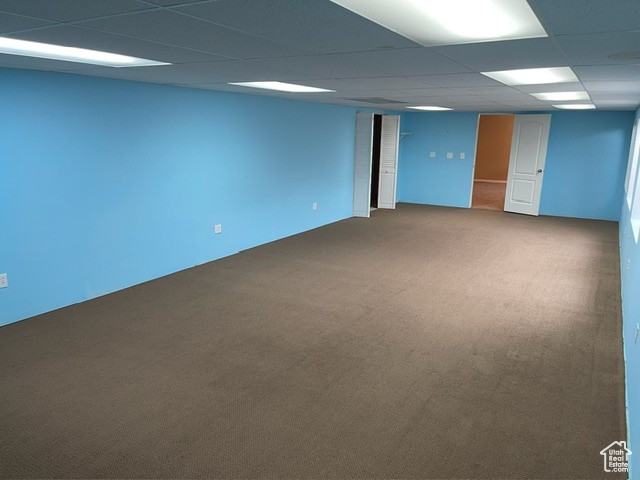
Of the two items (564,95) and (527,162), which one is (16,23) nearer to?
(564,95)

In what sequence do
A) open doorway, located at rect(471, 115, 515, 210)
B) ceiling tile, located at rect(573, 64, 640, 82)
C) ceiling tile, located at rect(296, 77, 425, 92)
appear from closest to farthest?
ceiling tile, located at rect(573, 64, 640, 82)
ceiling tile, located at rect(296, 77, 425, 92)
open doorway, located at rect(471, 115, 515, 210)

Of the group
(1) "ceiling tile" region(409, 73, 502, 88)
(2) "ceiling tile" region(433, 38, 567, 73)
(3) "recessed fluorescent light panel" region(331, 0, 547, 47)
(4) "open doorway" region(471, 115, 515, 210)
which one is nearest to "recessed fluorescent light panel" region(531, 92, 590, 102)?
(1) "ceiling tile" region(409, 73, 502, 88)

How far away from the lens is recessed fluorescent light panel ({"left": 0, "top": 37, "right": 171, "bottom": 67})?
2557 millimetres

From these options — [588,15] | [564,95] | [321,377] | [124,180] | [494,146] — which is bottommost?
[321,377]

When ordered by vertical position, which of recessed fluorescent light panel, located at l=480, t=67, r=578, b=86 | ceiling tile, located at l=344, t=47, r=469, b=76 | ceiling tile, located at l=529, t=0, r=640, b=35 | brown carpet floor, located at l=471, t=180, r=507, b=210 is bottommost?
brown carpet floor, located at l=471, t=180, r=507, b=210

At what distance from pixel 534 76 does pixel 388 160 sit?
5.39m

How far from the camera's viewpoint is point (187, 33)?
6.72ft

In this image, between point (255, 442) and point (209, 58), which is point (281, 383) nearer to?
point (255, 442)

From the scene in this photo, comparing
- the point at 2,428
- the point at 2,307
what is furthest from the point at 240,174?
the point at 2,428

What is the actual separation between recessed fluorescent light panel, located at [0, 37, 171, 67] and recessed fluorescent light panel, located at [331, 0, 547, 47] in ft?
5.88

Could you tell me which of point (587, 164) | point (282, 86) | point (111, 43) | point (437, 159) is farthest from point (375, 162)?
point (111, 43)

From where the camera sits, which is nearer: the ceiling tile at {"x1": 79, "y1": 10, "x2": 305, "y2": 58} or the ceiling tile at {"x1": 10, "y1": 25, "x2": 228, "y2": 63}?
the ceiling tile at {"x1": 79, "y1": 10, "x2": 305, "y2": 58}

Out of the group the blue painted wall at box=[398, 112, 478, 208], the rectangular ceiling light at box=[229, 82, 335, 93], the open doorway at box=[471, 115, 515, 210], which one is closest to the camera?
the rectangular ceiling light at box=[229, 82, 335, 93]

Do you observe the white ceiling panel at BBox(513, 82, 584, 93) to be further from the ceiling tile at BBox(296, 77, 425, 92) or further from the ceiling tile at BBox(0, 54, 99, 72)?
the ceiling tile at BBox(0, 54, 99, 72)
